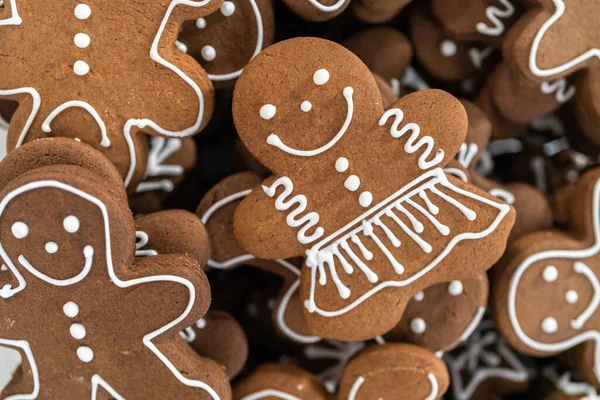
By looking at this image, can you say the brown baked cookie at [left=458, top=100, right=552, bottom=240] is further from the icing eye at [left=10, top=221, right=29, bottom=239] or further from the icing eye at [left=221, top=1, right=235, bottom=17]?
the icing eye at [left=10, top=221, right=29, bottom=239]

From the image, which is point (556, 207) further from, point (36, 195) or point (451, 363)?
point (36, 195)

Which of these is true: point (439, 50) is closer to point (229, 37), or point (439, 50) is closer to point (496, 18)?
point (496, 18)

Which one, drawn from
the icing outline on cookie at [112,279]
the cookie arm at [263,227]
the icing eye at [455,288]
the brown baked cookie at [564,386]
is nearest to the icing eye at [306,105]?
the cookie arm at [263,227]

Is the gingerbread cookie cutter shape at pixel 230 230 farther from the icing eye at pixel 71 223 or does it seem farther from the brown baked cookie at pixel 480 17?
the brown baked cookie at pixel 480 17

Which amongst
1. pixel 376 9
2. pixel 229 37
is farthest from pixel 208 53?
pixel 376 9

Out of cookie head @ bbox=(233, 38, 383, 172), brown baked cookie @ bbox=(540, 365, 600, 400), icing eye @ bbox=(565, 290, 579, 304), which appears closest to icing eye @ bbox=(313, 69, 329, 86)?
cookie head @ bbox=(233, 38, 383, 172)

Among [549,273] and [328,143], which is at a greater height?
[328,143]
